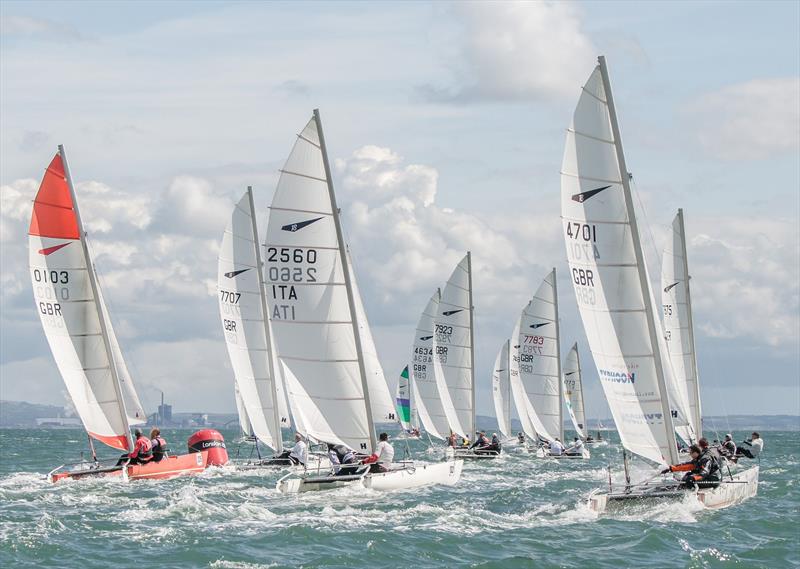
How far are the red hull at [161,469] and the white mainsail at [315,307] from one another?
604 centimetres

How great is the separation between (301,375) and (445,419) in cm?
2297

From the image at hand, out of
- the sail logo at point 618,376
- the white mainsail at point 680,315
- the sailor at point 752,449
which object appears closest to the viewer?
the sail logo at point 618,376

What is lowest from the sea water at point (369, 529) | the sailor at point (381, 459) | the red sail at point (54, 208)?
the sea water at point (369, 529)

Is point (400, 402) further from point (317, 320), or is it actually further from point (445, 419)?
point (317, 320)

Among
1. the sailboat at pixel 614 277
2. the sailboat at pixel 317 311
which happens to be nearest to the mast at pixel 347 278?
the sailboat at pixel 317 311

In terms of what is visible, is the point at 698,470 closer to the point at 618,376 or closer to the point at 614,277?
the point at 618,376

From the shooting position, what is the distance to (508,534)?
73.5 feet

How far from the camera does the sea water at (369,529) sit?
1975 cm

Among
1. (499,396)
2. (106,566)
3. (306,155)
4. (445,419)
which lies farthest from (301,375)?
(499,396)

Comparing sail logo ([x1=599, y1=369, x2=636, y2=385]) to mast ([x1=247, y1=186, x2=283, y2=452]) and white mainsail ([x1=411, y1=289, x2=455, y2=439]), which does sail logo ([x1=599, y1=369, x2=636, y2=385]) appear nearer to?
mast ([x1=247, y1=186, x2=283, y2=452])

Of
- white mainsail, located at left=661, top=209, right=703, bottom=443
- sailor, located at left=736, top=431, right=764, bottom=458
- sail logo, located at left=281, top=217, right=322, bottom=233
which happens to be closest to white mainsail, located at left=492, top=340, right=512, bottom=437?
sailor, located at left=736, top=431, right=764, bottom=458

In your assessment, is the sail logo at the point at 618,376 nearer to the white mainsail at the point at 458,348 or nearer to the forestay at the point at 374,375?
the forestay at the point at 374,375

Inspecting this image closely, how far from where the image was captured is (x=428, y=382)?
2045 inches

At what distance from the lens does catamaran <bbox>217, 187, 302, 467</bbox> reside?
3834 cm
